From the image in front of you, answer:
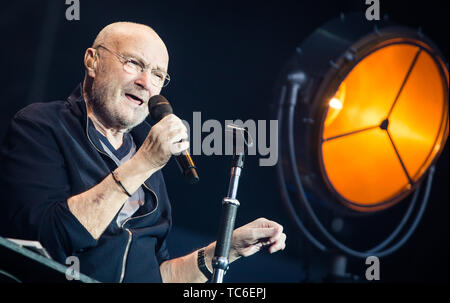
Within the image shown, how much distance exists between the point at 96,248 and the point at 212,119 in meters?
0.85

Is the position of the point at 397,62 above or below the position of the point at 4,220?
above

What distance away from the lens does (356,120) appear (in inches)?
88.0

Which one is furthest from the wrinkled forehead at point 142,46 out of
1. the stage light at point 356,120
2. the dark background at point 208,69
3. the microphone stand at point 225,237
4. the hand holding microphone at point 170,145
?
the stage light at point 356,120

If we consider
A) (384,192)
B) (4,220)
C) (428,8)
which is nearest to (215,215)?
(384,192)

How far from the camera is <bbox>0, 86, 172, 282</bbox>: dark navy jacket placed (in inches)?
49.6

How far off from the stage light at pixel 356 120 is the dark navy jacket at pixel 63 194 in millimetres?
813

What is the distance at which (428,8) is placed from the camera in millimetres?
2752

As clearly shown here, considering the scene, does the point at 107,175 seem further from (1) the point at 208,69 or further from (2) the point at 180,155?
(1) the point at 208,69

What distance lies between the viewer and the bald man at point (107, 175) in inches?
49.4

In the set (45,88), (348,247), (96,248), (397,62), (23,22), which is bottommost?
(96,248)

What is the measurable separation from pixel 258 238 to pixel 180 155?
0.42 metres

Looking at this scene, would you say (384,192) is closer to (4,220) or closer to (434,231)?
(434,231)

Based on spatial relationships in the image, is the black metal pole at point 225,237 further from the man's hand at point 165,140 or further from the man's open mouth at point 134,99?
the man's open mouth at point 134,99

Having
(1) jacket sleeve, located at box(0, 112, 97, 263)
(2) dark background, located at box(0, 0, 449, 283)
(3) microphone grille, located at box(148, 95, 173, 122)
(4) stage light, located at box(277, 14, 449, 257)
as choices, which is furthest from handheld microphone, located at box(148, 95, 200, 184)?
(4) stage light, located at box(277, 14, 449, 257)
